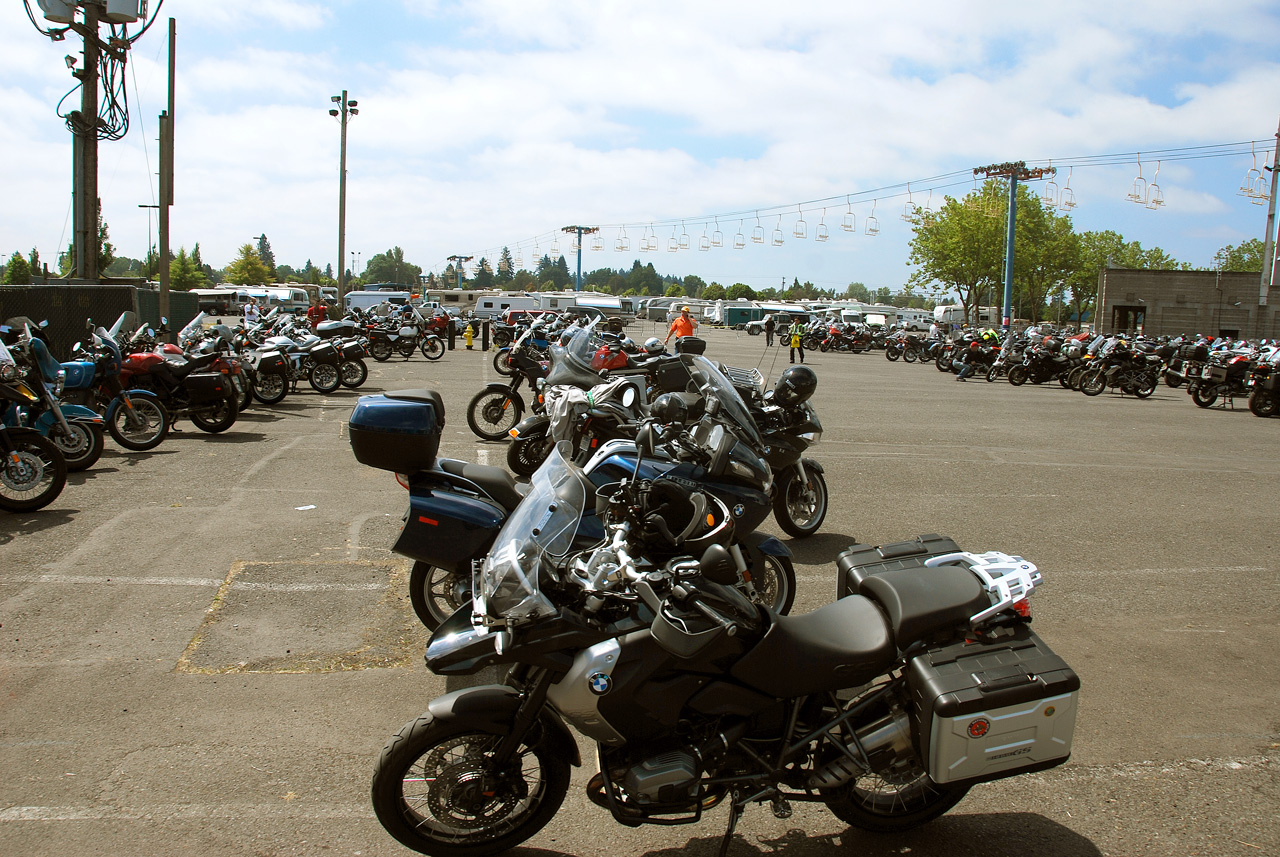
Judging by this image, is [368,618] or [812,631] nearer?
[812,631]

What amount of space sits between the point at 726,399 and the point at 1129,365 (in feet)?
63.4

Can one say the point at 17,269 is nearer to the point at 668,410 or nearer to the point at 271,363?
the point at 271,363

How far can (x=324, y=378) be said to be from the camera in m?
16.4

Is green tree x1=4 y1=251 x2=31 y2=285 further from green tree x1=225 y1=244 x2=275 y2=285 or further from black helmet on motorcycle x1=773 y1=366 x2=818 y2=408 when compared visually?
black helmet on motorcycle x1=773 y1=366 x2=818 y2=408

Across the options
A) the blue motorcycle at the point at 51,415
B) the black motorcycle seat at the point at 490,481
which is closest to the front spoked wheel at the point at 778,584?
the black motorcycle seat at the point at 490,481

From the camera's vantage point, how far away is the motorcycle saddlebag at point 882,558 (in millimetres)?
3271

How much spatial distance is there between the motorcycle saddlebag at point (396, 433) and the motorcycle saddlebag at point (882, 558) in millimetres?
2085

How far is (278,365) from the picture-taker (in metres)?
14.3

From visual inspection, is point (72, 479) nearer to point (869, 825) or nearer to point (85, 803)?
point (85, 803)

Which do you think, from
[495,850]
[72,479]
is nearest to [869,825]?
[495,850]

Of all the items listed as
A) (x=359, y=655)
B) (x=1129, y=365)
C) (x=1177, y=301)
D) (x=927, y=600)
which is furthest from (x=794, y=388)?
(x=1177, y=301)

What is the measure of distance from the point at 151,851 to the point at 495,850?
47.4 inches

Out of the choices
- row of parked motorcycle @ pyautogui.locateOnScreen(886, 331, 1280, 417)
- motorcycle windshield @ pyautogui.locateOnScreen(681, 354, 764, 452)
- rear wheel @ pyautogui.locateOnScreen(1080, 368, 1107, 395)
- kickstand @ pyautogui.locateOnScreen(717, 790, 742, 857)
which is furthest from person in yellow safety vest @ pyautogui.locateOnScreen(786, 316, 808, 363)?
kickstand @ pyautogui.locateOnScreen(717, 790, 742, 857)

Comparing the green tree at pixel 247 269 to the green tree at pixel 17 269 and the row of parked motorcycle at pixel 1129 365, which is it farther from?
the row of parked motorcycle at pixel 1129 365
